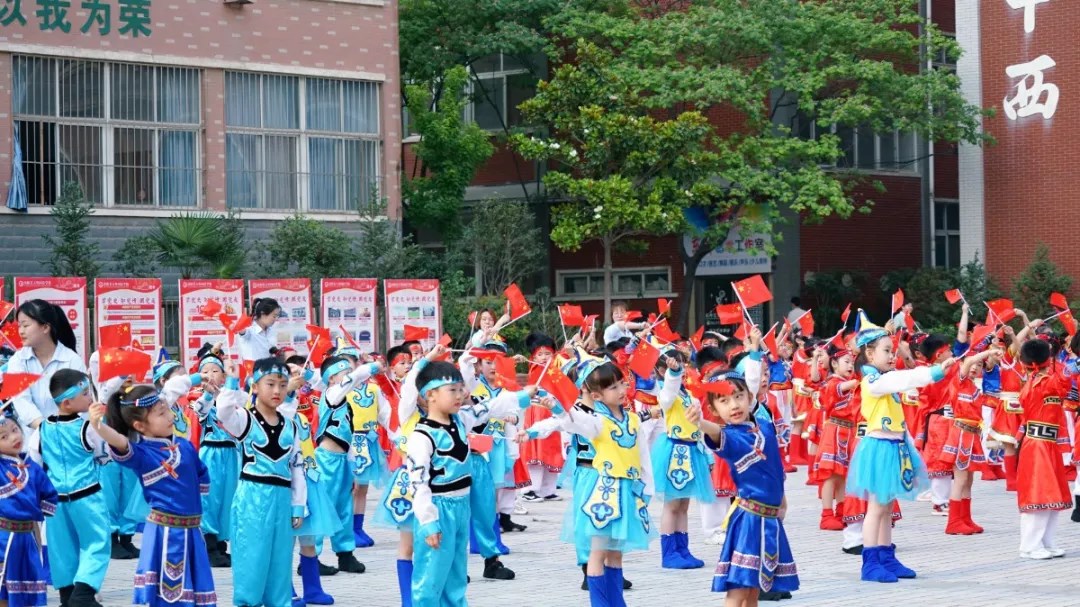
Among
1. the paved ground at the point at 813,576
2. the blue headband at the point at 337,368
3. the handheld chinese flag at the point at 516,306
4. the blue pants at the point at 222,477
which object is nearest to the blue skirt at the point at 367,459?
the paved ground at the point at 813,576

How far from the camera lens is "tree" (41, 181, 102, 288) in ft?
70.4

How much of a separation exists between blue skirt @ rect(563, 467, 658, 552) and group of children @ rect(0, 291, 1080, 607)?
0.04ft

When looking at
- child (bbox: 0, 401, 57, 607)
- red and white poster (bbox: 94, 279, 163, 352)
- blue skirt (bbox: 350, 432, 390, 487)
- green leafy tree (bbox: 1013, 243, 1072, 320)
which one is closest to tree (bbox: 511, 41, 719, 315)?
green leafy tree (bbox: 1013, 243, 1072, 320)

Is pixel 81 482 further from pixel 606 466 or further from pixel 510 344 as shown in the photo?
pixel 510 344

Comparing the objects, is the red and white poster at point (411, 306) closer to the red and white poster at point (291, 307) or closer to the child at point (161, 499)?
the red and white poster at point (291, 307)

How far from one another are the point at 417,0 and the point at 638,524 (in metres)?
22.1

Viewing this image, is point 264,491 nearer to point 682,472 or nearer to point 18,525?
point 18,525

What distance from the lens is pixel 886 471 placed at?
10.1 metres

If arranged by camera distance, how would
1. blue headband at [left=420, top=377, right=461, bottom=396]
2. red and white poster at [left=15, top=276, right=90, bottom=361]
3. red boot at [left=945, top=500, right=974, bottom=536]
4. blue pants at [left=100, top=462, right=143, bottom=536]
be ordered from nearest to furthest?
blue headband at [left=420, top=377, right=461, bottom=396]
blue pants at [left=100, top=462, right=143, bottom=536]
red boot at [left=945, top=500, right=974, bottom=536]
red and white poster at [left=15, top=276, right=90, bottom=361]

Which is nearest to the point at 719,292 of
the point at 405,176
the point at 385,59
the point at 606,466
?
the point at 405,176

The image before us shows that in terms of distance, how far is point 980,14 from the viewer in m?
28.1

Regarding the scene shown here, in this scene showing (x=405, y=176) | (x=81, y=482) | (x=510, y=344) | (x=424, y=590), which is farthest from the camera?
(x=405, y=176)

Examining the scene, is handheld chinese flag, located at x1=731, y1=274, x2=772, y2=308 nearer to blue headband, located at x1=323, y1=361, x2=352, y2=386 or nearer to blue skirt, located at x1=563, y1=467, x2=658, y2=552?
blue skirt, located at x1=563, y1=467, x2=658, y2=552

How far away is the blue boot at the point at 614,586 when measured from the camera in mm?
8586
